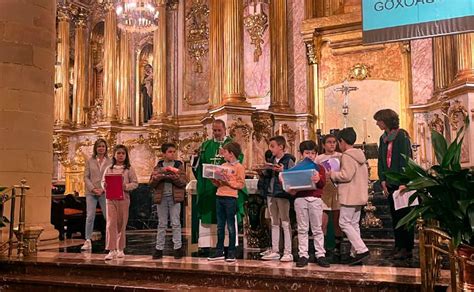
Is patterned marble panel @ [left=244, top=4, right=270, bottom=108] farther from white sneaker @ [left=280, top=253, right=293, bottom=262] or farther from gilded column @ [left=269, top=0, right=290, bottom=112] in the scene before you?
white sneaker @ [left=280, top=253, right=293, bottom=262]

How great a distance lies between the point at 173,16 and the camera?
14.0 m

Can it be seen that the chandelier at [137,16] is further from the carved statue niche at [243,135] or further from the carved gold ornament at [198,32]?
the carved statue niche at [243,135]

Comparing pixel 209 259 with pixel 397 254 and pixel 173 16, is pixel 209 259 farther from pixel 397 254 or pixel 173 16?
pixel 173 16

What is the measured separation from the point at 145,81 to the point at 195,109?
1857mm

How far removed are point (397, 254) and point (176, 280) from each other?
8.27 ft

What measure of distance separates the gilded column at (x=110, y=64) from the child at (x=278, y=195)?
8.91 meters

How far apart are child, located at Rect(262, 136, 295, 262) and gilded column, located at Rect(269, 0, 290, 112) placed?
559 cm

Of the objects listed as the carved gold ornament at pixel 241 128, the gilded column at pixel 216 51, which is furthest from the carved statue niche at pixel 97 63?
the carved gold ornament at pixel 241 128

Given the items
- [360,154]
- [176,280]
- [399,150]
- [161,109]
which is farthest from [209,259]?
[161,109]

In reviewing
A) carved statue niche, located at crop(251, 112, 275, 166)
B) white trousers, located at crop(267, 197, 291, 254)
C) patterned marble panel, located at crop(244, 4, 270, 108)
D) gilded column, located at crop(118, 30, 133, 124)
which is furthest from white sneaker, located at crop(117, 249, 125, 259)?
gilded column, located at crop(118, 30, 133, 124)

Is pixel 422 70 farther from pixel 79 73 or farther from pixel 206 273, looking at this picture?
pixel 79 73

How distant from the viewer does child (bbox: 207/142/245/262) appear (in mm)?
5773

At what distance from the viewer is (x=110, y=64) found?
14.4 m

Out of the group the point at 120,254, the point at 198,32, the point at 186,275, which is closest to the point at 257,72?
the point at 198,32
